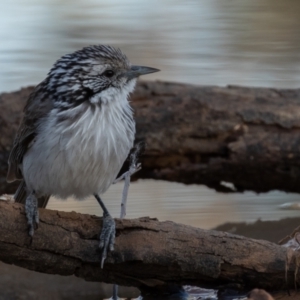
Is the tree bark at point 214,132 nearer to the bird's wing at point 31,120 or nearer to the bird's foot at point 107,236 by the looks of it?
the bird's wing at point 31,120

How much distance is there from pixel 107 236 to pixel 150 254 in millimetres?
241

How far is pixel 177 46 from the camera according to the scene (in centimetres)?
963

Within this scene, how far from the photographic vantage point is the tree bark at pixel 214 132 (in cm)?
620

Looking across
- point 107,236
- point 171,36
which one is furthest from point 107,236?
point 171,36

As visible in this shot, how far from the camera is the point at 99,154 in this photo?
14.3ft

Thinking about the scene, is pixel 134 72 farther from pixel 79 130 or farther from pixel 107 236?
pixel 107 236

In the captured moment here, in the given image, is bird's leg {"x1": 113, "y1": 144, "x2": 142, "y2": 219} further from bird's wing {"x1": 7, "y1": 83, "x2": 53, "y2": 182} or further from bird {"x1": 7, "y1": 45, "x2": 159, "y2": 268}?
bird's wing {"x1": 7, "y1": 83, "x2": 53, "y2": 182}

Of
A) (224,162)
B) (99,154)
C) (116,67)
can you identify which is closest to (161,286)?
(99,154)

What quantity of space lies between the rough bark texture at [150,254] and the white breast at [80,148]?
0.21 meters

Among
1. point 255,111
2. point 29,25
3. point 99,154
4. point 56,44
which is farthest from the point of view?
point 29,25

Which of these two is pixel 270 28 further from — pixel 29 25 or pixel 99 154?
pixel 99 154

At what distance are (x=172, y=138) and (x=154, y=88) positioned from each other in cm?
43

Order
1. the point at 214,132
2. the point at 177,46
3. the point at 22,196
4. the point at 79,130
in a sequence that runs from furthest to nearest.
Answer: the point at 177,46 → the point at 214,132 → the point at 22,196 → the point at 79,130

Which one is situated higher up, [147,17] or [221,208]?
[147,17]
